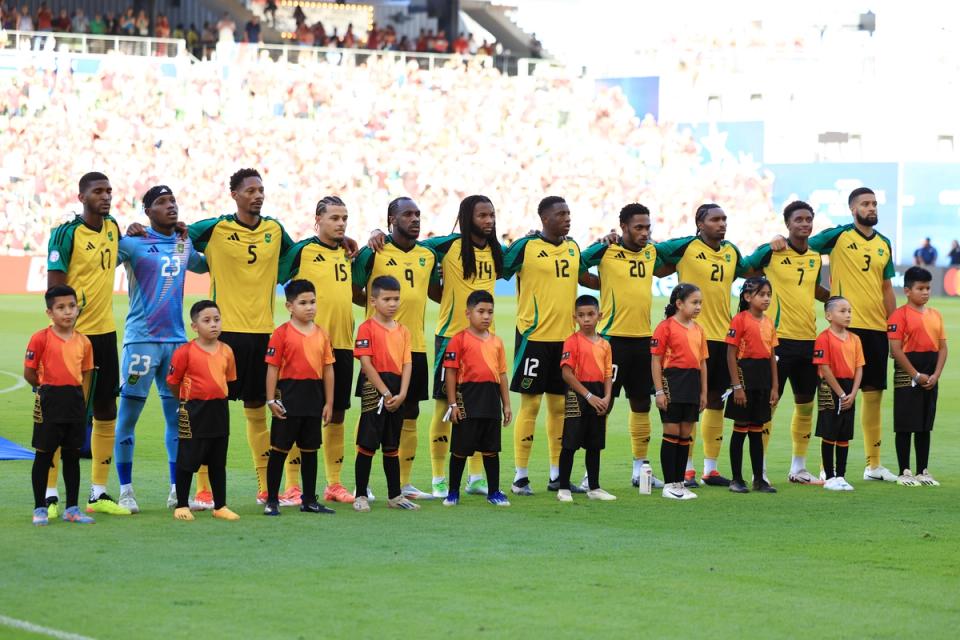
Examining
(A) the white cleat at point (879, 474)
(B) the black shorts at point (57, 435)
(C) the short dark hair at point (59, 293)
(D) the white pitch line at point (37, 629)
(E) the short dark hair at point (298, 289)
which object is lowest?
(D) the white pitch line at point (37, 629)

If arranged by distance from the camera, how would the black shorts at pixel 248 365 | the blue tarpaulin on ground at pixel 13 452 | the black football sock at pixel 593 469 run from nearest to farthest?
the black shorts at pixel 248 365 → the black football sock at pixel 593 469 → the blue tarpaulin on ground at pixel 13 452

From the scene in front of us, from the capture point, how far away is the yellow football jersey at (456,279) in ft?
32.7

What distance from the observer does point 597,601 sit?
646 cm

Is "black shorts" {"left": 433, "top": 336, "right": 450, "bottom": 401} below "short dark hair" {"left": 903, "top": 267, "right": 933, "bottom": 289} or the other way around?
below

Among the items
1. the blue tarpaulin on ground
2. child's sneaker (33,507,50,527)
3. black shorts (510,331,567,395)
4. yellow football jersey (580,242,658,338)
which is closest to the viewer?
child's sneaker (33,507,50,527)

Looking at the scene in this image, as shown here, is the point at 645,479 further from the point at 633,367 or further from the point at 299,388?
the point at 299,388

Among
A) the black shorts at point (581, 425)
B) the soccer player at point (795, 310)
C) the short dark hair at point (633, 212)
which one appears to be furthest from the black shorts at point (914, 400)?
the black shorts at point (581, 425)

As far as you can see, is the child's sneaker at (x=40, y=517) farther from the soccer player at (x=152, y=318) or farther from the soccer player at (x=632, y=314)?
the soccer player at (x=632, y=314)

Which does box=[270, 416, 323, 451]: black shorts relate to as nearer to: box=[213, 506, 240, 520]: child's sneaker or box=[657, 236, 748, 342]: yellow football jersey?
box=[213, 506, 240, 520]: child's sneaker

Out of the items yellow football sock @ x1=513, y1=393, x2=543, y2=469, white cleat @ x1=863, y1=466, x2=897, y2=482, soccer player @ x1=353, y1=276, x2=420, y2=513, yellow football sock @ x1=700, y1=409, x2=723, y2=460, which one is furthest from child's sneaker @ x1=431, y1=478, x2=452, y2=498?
white cleat @ x1=863, y1=466, x2=897, y2=482

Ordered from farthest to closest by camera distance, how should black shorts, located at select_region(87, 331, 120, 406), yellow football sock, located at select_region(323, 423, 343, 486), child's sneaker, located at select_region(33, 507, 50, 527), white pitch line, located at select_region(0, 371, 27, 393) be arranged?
white pitch line, located at select_region(0, 371, 27, 393) < yellow football sock, located at select_region(323, 423, 343, 486) < black shorts, located at select_region(87, 331, 120, 406) < child's sneaker, located at select_region(33, 507, 50, 527)

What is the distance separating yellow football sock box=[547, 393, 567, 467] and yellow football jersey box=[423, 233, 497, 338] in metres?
0.71

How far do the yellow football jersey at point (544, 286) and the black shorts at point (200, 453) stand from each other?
98.1 inches

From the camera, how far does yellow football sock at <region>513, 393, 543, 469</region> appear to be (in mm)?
10039
